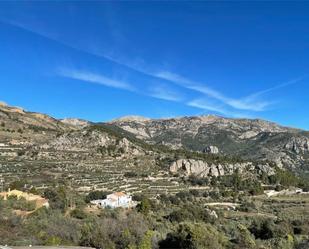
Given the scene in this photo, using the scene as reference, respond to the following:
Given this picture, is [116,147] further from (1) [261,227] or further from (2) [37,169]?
(1) [261,227]

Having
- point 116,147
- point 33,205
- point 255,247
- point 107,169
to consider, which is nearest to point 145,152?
point 116,147

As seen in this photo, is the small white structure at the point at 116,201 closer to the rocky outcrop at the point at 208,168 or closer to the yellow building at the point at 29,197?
the yellow building at the point at 29,197

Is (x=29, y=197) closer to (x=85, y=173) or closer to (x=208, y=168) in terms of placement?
(x=85, y=173)

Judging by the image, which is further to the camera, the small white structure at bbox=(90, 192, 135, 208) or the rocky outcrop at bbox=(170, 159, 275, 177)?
the rocky outcrop at bbox=(170, 159, 275, 177)

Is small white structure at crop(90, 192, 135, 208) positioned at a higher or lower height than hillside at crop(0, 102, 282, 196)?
lower

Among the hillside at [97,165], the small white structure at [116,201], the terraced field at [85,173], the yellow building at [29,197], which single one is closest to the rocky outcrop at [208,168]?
the hillside at [97,165]

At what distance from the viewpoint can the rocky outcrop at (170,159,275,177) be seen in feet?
359

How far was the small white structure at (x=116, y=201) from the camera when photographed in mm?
64762

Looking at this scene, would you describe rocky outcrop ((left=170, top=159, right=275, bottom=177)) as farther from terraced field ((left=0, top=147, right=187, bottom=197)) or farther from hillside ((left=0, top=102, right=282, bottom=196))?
terraced field ((left=0, top=147, right=187, bottom=197))

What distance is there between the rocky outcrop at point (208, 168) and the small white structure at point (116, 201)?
116ft

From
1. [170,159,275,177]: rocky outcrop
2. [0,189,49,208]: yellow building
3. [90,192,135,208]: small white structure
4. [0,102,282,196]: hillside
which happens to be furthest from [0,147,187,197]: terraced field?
[0,189,49,208]: yellow building

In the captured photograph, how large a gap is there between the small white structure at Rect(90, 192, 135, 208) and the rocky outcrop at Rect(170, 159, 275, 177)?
35420mm

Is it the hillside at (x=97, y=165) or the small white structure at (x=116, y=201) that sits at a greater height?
the hillside at (x=97, y=165)

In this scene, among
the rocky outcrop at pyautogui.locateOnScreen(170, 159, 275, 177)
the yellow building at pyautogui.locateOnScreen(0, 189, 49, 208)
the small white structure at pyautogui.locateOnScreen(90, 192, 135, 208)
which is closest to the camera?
the yellow building at pyautogui.locateOnScreen(0, 189, 49, 208)
